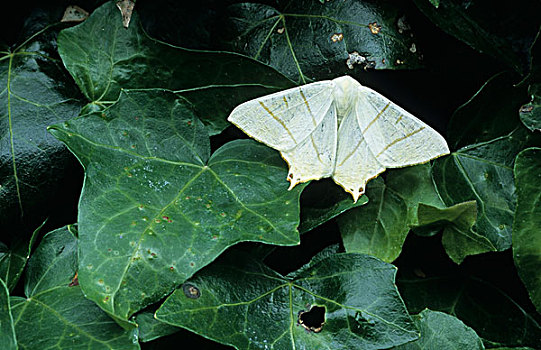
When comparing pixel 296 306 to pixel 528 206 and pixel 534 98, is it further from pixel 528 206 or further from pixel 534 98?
pixel 534 98

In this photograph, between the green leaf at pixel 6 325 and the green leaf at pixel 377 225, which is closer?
the green leaf at pixel 6 325

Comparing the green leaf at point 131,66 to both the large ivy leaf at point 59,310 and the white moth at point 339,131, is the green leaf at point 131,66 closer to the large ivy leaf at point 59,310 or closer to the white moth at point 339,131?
the white moth at point 339,131

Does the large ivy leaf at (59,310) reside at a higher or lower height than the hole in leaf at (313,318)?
lower

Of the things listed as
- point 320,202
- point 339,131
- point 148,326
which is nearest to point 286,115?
point 339,131

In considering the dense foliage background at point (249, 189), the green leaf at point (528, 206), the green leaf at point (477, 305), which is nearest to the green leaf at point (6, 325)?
the dense foliage background at point (249, 189)

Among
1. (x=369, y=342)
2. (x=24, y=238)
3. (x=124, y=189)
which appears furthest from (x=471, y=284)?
(x=24, y=238)

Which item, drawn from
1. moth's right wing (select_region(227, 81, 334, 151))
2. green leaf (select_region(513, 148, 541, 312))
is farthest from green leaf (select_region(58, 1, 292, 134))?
green leaf (select_region(513, 148, 541, 312))
